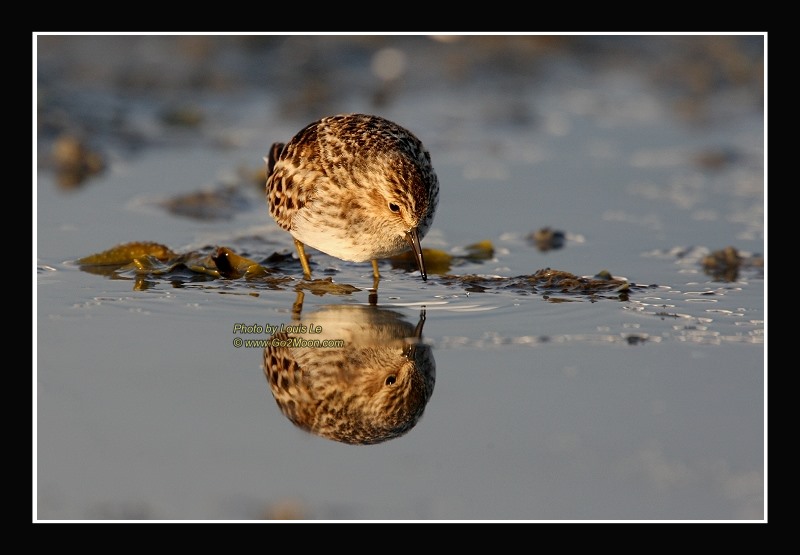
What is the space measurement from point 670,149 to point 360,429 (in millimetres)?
8628

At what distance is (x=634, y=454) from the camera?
5.55 meters

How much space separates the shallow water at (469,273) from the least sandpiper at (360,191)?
18.3 inches

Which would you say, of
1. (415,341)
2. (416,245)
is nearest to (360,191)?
(416,245)

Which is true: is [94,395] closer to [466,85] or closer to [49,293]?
[49,293]

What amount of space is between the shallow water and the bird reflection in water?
122 mm

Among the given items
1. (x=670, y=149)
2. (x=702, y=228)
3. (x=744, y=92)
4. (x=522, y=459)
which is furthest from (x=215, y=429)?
(x=744, y=92)

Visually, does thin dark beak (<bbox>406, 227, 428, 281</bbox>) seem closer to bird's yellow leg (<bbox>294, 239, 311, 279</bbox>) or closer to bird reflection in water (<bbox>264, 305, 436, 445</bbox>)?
bird reflection in water (<bbox>264, 305, 436, 445</bbox>)

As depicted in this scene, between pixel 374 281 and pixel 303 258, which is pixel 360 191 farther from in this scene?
pixel 303 258

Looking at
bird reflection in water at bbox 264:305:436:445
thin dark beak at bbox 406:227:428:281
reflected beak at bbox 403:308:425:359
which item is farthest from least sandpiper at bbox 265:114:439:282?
bird reflection in water at bbox 264:305:436:445

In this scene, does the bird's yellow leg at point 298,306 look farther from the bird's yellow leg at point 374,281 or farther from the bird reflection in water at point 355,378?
the bird's yellow leg at point 374,281

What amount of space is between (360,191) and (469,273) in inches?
52.8

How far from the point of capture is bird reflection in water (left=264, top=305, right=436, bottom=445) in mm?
5945

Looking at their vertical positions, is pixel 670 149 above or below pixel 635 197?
above

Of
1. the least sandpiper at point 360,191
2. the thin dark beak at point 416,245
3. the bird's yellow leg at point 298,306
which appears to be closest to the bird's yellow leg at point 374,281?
the least sandpiper at point 360,191
